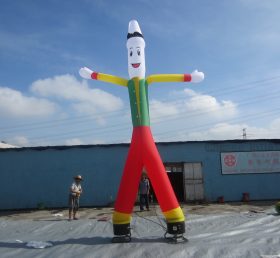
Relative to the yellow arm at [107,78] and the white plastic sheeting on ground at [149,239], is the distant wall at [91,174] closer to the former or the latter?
the white plastic sheeting on ground at [149,239]

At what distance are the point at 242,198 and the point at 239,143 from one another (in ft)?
9.95

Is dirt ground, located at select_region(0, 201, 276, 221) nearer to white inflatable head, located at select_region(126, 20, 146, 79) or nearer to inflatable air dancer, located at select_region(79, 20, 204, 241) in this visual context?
inflatable air dancer, located at select_region(79, 20, 204, 241)

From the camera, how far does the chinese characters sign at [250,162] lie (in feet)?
68.4

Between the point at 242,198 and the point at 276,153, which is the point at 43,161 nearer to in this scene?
the point at 242,198

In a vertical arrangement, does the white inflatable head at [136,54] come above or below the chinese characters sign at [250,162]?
above

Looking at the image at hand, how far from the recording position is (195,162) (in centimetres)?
2088

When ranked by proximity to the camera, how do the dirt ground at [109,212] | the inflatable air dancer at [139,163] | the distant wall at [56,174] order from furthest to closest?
1. the distant wall at [56,174]
2. the dirt ground at [109,212]
3. the inflatable air dancer at [139,163]

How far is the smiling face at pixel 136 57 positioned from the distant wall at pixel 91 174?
1190cm

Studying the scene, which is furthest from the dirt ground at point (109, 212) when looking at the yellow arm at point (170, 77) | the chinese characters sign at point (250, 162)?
the yellow arm at point (170, 77)

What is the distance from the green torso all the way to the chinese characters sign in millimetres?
13193

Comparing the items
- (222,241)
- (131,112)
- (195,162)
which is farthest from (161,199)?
(195,162)

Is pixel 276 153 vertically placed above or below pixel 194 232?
above

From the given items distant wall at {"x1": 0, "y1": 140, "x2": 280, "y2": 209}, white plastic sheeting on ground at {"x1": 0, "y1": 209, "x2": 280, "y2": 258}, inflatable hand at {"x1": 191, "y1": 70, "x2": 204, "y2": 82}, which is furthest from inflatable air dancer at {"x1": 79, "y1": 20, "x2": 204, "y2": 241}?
distant wall at {"x1": 0, "y1": 140, "x2": 280, "y2": 209}

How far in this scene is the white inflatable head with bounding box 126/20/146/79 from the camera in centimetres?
880
